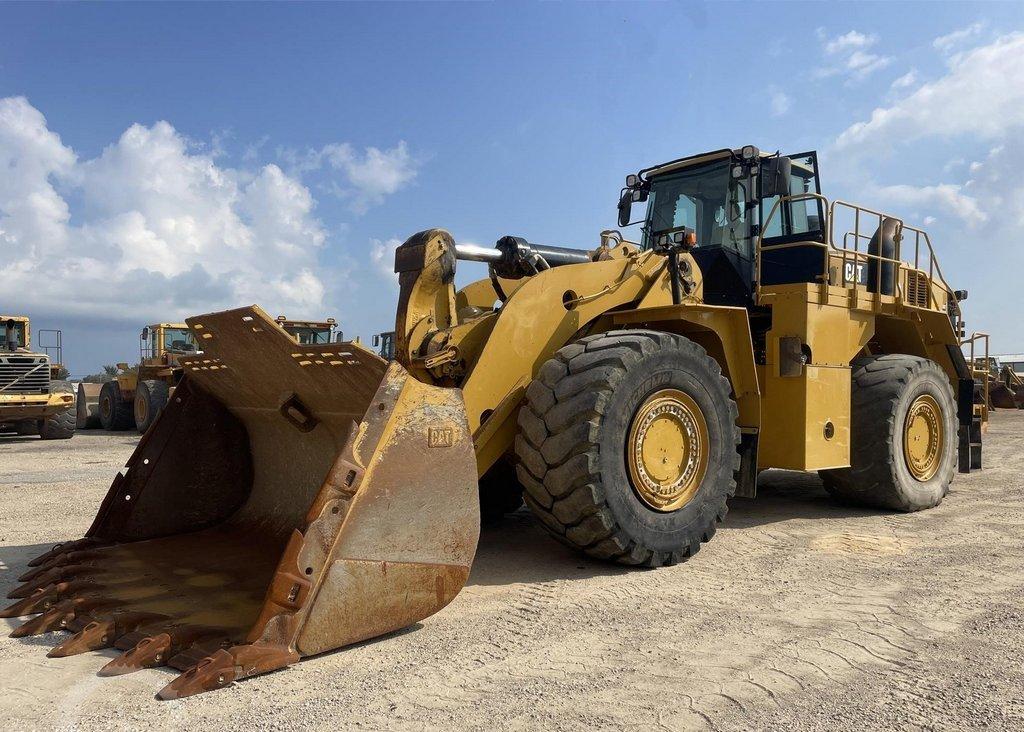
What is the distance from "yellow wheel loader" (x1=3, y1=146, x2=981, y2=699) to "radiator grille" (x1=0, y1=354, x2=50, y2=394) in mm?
13912

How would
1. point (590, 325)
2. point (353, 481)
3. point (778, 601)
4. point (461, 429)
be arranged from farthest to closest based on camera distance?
point (590, 325) < point (778, 601) < point (461, 429) < point (353, 481)

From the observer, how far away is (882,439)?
698 cm

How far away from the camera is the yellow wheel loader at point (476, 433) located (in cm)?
341

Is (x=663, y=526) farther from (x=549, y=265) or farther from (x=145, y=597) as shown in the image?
(x=145, y=597)

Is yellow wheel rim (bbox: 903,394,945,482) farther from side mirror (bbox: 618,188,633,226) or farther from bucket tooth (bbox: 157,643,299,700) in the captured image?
bucket tooth (bbox: 157,643,299,700)


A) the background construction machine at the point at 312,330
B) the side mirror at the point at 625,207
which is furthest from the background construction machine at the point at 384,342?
the side mirror at the point at 625,207

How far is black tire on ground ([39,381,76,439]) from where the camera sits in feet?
57.1

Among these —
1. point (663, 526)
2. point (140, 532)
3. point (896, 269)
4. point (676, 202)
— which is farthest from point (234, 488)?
point (896, 269)

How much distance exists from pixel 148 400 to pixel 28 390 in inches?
94.6

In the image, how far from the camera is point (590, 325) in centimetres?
530

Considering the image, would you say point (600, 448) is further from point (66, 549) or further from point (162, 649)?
point (66, 549)

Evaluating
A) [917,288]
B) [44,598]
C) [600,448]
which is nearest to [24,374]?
[44,598]

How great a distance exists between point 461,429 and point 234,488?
93.7 inches

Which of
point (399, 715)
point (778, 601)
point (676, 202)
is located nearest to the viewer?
point (399, 715)
